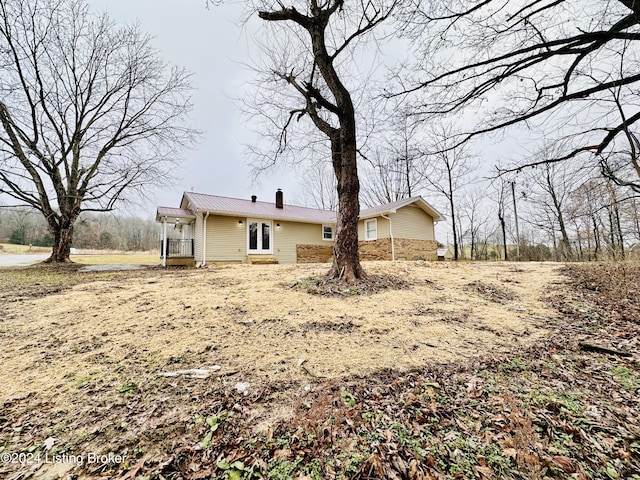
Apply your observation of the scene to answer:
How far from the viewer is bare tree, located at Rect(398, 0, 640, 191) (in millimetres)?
3592

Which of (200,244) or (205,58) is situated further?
(200,244)

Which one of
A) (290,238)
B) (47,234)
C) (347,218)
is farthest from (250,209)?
(47,234)

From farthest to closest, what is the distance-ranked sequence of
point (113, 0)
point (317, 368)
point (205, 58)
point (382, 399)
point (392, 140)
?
1. point (113, 0)
2. point (205, 58)
3. point (392, 140)
4. point (317, 368)
5. point (382, 399)

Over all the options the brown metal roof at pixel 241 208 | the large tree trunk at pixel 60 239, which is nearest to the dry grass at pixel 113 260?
the large tree trunk at pixel 60 239

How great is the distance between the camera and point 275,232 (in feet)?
44.0

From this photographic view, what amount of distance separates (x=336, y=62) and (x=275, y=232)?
8790 mm

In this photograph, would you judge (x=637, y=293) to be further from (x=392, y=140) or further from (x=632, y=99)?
(x=392, y=140)

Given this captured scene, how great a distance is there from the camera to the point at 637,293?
417 centimetres

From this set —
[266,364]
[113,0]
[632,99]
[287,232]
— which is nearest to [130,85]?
[113,0]

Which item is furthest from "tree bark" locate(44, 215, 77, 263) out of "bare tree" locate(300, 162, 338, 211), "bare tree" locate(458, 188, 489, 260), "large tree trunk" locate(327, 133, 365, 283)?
"bare tree" locate(458, 188, 489, 260)

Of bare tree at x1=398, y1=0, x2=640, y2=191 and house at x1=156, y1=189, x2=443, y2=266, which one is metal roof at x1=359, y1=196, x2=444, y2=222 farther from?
bare tree at x1=398, y1=0, x2=640, y2=191

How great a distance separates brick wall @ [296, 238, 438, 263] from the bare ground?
926cm

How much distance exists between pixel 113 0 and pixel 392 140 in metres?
11.2

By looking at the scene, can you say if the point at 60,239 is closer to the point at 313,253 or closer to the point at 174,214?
the point at 174,214
